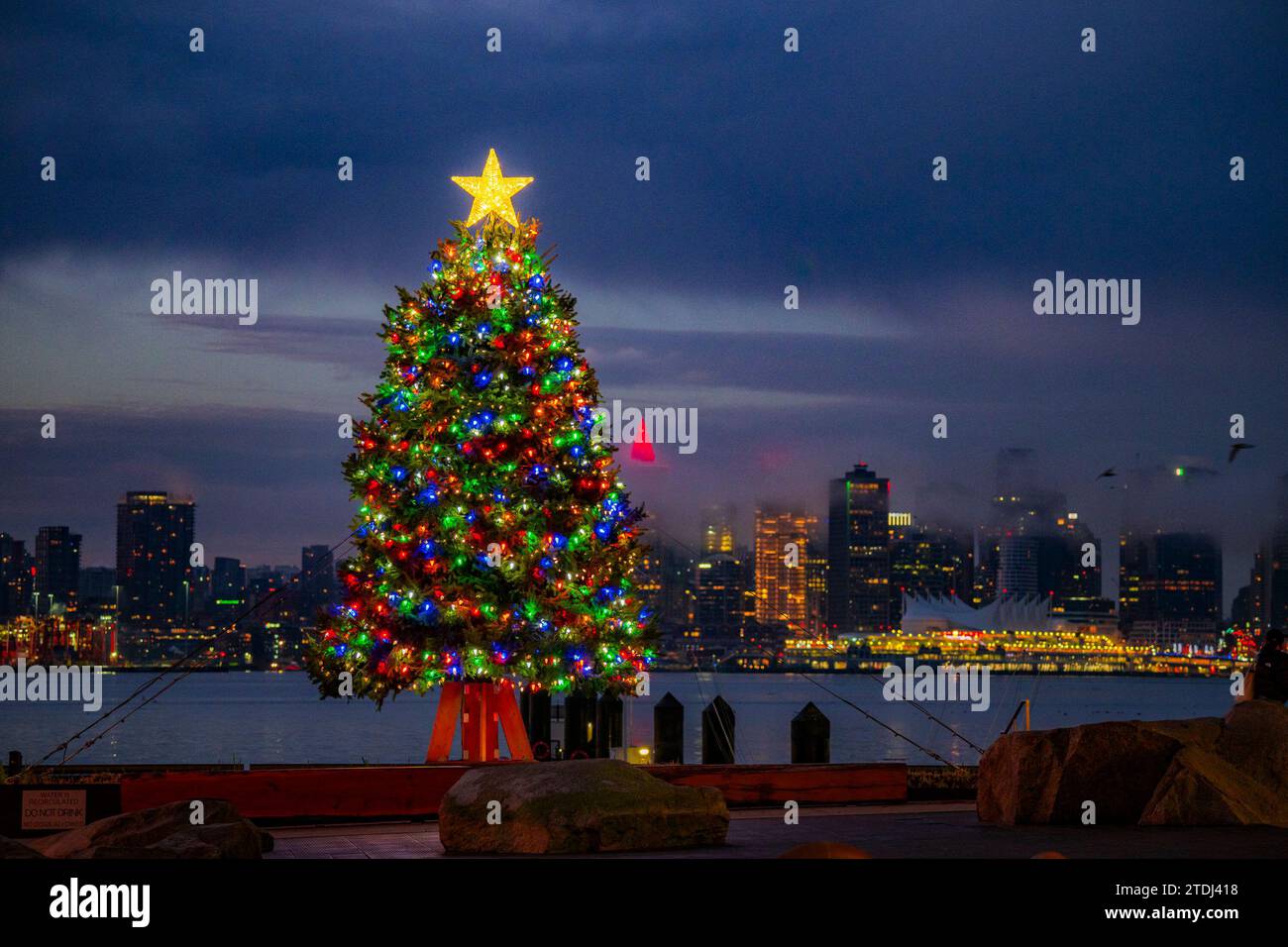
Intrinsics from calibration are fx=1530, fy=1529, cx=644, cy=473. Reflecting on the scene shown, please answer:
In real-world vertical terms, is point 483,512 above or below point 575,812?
above

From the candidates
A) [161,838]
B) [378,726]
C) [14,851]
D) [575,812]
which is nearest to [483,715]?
[575,812]

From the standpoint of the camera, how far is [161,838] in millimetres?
10852

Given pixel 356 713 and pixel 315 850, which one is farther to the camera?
pixel 356 713

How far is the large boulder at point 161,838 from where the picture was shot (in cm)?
1013

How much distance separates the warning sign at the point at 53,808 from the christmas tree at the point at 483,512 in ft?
16.0

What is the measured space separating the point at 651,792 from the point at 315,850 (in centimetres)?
278

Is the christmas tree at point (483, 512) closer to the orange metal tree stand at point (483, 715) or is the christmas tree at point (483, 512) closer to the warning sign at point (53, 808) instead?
the orange metal tree stand at point (483, 715)

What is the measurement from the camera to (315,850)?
12406mm

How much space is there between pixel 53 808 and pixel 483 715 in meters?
6.11

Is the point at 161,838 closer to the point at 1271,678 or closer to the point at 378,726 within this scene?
the point at 1271,678

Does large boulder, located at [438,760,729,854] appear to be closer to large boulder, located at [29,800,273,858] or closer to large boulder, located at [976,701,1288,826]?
large boulder, located at [29,800,273,858]

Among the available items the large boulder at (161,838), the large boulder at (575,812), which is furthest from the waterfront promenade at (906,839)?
the large boulder at (161,838)

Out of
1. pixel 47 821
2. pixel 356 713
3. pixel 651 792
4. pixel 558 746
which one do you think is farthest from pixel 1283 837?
pixel 356 713
